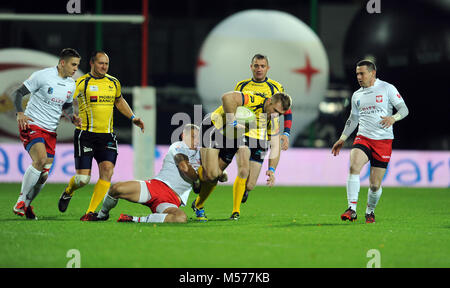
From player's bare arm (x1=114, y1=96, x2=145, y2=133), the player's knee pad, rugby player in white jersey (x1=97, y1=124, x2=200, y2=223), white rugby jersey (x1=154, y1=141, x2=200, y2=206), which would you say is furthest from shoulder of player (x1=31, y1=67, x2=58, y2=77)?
→ white rugby jersey (x1=154, y1=141, x2=200, y2=206)

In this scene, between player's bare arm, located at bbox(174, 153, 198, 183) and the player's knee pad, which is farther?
the player's knee pad

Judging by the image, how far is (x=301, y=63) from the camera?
666 inches

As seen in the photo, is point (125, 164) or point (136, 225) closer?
point (136, 225)

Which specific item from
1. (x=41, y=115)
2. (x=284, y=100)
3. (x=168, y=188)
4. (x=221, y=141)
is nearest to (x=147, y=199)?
(x=168, y=188)

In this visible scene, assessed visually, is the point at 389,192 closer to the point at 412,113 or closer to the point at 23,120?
the point at 412,113

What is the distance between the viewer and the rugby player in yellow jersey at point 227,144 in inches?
333

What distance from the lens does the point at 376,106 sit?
8.77m

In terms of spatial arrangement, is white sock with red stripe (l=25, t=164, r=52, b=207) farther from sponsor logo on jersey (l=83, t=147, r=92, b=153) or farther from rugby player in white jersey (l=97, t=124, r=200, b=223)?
rugby player in white jersey (l=97, t=124, r=200, b=223)

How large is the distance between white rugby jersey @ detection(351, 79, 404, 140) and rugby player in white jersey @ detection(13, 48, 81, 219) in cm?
341

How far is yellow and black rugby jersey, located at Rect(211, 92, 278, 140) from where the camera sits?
8.47 metres

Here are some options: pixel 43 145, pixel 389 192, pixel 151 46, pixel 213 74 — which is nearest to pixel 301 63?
pixel 213 74

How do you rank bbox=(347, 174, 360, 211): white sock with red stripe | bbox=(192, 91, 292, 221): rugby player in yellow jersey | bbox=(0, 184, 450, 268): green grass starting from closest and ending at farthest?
bbox=(0, 184, 450, 268): green grass
bbox=(192, 91, 292, 221): rugby player in yellow jersey
bbox=(347, 174, 360, 211): white sock with red stripe

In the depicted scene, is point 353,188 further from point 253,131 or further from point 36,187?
point 36,187

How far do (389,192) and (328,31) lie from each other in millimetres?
11803
